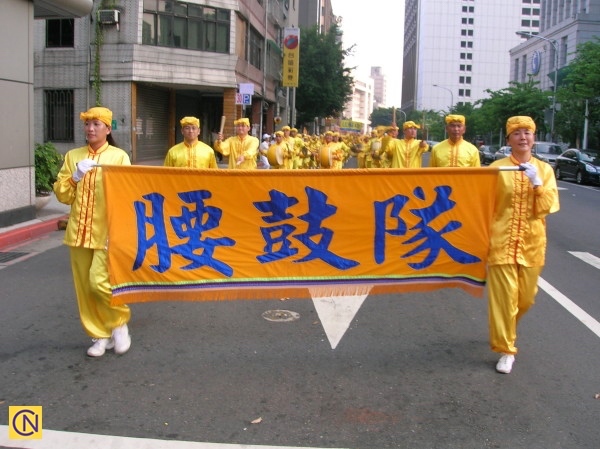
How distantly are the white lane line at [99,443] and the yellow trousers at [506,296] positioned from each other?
1.83 metres

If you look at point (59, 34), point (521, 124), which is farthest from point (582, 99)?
point (521, 124)

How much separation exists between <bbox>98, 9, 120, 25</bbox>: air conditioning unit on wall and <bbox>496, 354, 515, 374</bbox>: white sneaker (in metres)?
23.0

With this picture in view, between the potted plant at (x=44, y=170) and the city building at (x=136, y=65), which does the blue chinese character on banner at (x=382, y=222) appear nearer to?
the potted plant at (x=44, y=170)

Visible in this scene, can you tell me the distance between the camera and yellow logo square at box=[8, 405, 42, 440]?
362cm

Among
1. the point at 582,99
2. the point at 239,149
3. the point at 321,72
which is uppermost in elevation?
the point at 321,72

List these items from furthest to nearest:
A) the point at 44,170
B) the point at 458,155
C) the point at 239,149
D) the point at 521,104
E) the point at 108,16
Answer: the point at 521,104 < the point at 108,16 < the point at 44,170 < the point at 239,149 < the point at 458,155

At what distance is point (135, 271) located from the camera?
479cm

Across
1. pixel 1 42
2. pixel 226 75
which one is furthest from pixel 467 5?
pixel 1 42

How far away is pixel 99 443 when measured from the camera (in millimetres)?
3523

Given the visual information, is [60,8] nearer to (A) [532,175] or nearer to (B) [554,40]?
(A) [532,175]

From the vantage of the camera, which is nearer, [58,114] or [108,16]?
[108,16]

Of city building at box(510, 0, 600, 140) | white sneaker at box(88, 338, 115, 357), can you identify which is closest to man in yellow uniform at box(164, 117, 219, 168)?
white sneaker at box(88, 338, 115, 357)

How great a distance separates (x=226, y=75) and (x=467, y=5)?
109212mm

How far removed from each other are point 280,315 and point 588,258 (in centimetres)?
559
